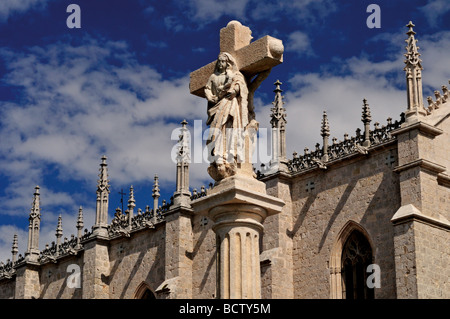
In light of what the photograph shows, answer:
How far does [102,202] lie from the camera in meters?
31.8

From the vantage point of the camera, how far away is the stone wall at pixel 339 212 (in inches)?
897

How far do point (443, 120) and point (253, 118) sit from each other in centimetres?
1373

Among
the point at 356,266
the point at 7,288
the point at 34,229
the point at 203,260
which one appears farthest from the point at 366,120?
the point at 7,288

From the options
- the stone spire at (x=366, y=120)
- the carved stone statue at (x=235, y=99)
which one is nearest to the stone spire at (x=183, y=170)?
the stone spire at (x=366, y=120)

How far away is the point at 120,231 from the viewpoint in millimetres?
30703

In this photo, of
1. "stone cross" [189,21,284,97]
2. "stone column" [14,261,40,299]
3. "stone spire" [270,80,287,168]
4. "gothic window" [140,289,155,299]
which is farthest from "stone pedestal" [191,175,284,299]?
"stone column" [14,261,40,299]

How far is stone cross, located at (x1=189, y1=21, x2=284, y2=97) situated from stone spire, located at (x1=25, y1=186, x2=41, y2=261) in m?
24.6

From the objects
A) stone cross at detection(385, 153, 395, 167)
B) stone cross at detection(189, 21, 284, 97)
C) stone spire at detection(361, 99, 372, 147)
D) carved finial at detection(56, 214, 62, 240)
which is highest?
stone spire at detection(361, 99, 372, 147)

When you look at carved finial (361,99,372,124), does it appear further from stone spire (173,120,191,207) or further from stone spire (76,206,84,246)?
stone spire (76,206,84,246)

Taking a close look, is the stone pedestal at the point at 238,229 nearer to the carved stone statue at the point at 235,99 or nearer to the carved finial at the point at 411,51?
the carved stone statue at the point at 235,99

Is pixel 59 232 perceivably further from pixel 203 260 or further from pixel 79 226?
pixel 203 260

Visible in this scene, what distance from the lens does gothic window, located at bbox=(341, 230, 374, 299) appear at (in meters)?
23.4

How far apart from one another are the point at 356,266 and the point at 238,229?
13.8m
